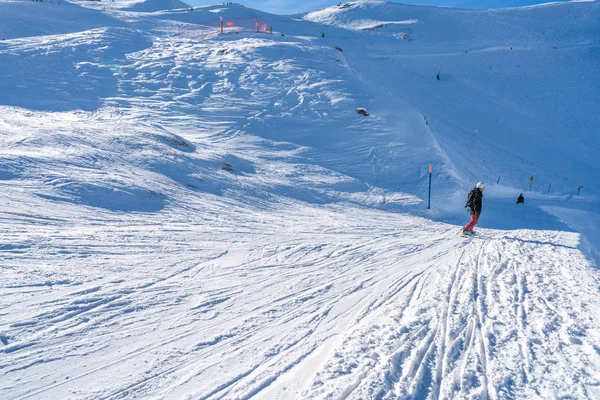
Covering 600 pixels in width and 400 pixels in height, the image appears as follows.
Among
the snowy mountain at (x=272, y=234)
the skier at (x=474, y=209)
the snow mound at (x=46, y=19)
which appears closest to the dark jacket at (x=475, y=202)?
the skier at (x=474, y=209)

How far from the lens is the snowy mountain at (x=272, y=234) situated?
15.7 ft

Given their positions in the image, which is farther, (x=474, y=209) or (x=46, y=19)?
(x=46, y=19)

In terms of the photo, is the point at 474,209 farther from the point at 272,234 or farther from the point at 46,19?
the point at 46,19

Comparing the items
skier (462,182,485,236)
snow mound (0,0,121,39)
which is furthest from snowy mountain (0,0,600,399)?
snow mound (0,0,121,39)

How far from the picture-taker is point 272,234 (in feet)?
32.6

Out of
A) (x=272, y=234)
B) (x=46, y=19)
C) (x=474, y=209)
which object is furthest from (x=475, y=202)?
(x=46, y=19)

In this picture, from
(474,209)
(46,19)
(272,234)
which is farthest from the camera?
(46,19)

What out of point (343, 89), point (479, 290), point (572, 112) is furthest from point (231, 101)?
point (572, 112)

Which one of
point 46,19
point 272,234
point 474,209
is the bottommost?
point 272,234

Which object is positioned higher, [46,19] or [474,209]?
[46,19]

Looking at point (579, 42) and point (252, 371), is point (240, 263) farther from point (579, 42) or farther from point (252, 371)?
point (579, 42)

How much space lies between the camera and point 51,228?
7.92m

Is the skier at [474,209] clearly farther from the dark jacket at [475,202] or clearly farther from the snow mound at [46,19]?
the snow mound at [46,19]

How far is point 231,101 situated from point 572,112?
29.1m
